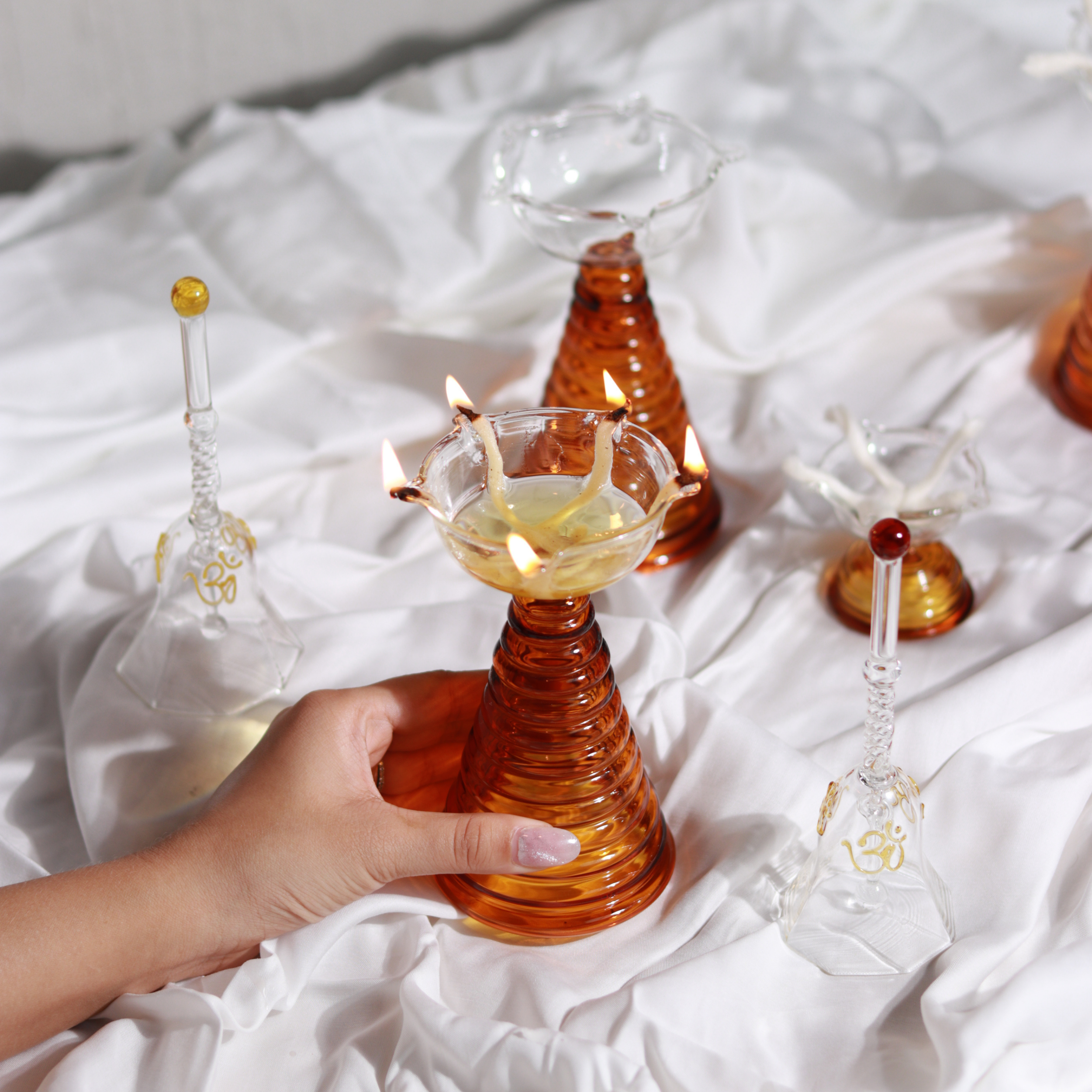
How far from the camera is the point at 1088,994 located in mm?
614

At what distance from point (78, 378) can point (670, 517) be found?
51 cm

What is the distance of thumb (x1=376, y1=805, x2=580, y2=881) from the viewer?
A: 636 millimetres

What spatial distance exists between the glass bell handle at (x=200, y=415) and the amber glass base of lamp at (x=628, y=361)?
11.1 inches

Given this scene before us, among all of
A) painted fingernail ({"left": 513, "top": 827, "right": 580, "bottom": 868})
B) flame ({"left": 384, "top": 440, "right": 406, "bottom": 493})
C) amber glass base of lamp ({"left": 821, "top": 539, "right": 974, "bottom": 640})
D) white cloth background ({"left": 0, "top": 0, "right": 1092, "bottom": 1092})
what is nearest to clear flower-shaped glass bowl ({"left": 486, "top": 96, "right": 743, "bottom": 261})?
white cloth background ({"left": 0, "top": 0, "right": 1092, "bottom": 1092})

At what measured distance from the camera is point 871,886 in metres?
0.68

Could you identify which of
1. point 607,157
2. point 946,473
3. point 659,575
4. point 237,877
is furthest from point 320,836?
point 607,157

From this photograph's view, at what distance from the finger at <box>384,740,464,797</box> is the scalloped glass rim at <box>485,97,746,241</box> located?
0.36m

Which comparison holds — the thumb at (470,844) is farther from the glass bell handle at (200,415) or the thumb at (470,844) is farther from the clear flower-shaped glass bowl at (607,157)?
the clear flower-shaped glass bowl at (607,157)

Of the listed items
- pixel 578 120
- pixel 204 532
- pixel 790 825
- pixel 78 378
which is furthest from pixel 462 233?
pixel 790 825

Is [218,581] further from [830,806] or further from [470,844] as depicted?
[830,806]

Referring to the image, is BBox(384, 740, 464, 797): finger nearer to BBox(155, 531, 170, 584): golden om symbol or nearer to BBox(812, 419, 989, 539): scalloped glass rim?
BBox(155, 531, 170, 584): golden om symbol

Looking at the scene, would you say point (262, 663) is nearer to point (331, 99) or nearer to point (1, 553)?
point (1, 553)

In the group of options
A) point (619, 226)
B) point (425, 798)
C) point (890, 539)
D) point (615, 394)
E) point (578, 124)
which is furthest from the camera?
point (578, 124)

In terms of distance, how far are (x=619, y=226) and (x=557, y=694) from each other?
368 mm
